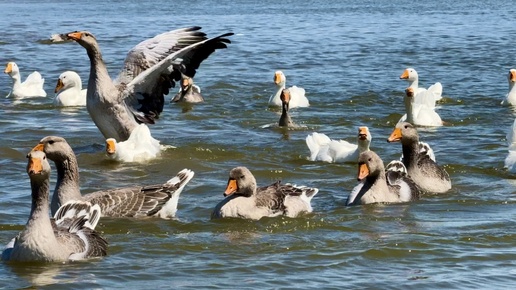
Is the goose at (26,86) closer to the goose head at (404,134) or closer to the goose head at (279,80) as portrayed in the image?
the goose head at (279,80)

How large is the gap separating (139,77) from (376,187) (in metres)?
4.17

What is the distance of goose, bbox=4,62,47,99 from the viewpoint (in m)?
19.8

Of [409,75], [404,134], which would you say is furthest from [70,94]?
[404,134]

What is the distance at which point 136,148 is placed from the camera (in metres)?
14.5

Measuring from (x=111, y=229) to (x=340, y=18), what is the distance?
23.7m

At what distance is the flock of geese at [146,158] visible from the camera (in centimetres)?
933

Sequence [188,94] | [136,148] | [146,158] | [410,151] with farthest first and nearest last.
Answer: [188,94] → [146,158] → [136,148] → [410,151]

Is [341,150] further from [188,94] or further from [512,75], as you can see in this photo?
[512,75]

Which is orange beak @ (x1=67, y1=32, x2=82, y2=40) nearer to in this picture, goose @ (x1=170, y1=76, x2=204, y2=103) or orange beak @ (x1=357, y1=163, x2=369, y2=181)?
goose @ (x1=170, y1=76, x2=204, y2=103)

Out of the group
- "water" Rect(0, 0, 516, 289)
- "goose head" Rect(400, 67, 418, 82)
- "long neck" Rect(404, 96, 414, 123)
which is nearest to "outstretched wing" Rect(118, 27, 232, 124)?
"water" Rect(0, 0, 516, 289)

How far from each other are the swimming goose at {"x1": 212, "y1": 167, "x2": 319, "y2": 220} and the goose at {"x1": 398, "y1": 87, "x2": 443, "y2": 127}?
6.17 m

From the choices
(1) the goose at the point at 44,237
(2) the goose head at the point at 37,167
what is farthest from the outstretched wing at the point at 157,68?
(2) the goose head at the point at 37,167

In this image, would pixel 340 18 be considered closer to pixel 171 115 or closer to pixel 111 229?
pixel 171 115

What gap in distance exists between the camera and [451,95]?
805 inches
